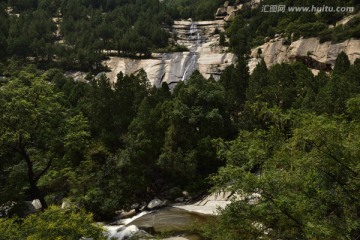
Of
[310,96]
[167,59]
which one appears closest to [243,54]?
[167,59]

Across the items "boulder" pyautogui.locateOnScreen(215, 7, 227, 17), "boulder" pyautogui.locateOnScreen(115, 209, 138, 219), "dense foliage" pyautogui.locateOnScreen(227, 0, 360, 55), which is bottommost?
"boulder" pyautogui.locateOnScreen(115, 209, 138, 219)

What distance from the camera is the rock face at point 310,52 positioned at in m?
54.4

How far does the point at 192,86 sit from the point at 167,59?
149 ft

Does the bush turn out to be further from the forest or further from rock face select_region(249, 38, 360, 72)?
rock face select_region(249, 38, 360, 72)

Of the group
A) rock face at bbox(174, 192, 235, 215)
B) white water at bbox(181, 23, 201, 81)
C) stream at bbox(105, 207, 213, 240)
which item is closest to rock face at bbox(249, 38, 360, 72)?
white water at bbox(181, 23, 201, 81)

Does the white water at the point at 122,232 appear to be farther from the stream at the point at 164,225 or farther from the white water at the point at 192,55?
the white water at the point at 192,55

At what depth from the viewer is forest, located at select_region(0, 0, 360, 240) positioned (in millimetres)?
10031

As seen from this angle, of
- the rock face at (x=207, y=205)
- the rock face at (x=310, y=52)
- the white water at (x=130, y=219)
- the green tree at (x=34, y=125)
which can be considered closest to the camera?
Result: the green tree at (x=34, y=125)

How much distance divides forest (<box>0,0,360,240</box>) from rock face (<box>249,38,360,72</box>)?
221cm

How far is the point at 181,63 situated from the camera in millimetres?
74812

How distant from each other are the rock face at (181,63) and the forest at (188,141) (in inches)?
163

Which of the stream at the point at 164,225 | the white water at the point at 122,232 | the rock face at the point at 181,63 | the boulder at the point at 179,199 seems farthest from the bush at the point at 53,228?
the rock face at the point at 181,63

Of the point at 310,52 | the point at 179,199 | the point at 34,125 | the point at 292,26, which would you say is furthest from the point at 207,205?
the point at 292,26

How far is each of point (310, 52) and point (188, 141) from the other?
3662 cm
